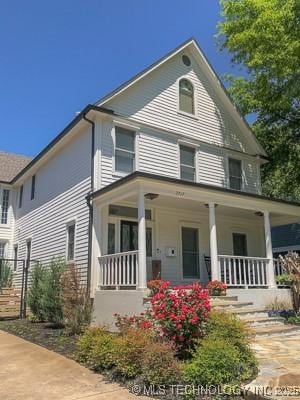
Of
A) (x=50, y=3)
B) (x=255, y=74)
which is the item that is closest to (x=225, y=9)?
(x=255, y=74)

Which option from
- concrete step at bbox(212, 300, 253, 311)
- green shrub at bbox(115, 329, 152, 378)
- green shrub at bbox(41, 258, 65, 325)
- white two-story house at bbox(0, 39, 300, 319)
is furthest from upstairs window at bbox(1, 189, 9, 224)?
green shrub at bbox(115, 329, 152, 378)

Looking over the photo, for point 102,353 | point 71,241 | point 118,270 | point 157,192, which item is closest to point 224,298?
point 118,270

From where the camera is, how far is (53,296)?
11.1 metres

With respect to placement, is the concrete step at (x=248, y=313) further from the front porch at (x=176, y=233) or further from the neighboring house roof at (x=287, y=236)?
the neighboring house roof at (x=287, y=236)

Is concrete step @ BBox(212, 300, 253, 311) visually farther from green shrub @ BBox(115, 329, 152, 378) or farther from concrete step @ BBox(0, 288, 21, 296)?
concrete step @ BBox(0, 288, 21, 296)

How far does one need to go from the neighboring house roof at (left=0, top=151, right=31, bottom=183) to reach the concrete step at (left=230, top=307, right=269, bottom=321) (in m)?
14.7

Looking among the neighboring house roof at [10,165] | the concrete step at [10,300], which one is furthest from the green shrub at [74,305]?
the neighboring house roof at [10,165]

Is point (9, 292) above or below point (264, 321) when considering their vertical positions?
above

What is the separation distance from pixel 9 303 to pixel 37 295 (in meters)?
3.86

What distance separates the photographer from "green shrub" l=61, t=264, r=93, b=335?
9516mm

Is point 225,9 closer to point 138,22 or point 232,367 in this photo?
point 138,22

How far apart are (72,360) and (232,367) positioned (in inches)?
130

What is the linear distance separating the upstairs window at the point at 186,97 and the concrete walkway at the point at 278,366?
973 centimetres

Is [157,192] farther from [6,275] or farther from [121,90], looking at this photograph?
[6,275]
